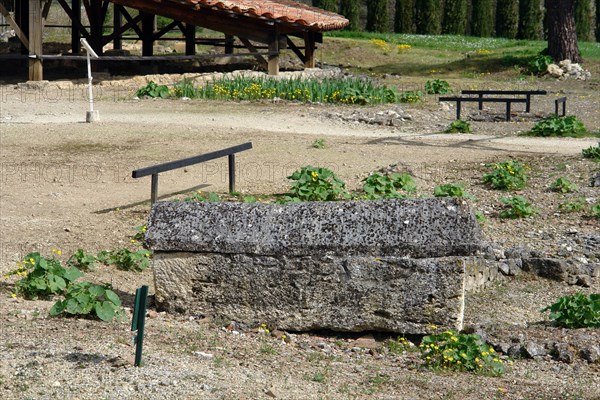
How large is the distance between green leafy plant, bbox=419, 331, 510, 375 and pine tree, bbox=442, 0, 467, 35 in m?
31.8

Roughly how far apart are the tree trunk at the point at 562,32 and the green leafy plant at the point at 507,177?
13.0 m

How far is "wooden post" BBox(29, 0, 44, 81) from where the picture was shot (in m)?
20.1

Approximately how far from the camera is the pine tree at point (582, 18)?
36875 mm

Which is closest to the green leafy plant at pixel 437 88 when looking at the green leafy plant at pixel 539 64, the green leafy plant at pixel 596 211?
the green leafy plant at pixel 539 64

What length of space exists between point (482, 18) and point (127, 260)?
100 feet

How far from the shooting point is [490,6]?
37.5 metres

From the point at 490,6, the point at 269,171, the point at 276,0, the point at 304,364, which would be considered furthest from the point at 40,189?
the point at 490,6

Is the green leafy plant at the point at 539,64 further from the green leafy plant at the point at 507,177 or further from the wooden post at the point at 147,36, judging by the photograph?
the green leafy plant at the point at 507,177

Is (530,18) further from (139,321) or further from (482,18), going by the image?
(139,321)

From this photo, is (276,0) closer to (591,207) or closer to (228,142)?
(228,142)

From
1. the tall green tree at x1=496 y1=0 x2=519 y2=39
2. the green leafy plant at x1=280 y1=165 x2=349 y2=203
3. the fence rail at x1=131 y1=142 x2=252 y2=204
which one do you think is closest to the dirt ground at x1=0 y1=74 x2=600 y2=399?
the fence rail at x1=131 y1=142 x2=252 y2=204

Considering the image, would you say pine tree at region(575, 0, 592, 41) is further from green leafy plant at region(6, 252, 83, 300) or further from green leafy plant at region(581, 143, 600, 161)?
green leafy plant at region(6, 252, 83, 300)

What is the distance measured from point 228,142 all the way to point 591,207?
506 centimetres

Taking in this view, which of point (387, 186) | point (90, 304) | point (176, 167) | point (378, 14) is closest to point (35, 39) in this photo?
point (176, 167)
